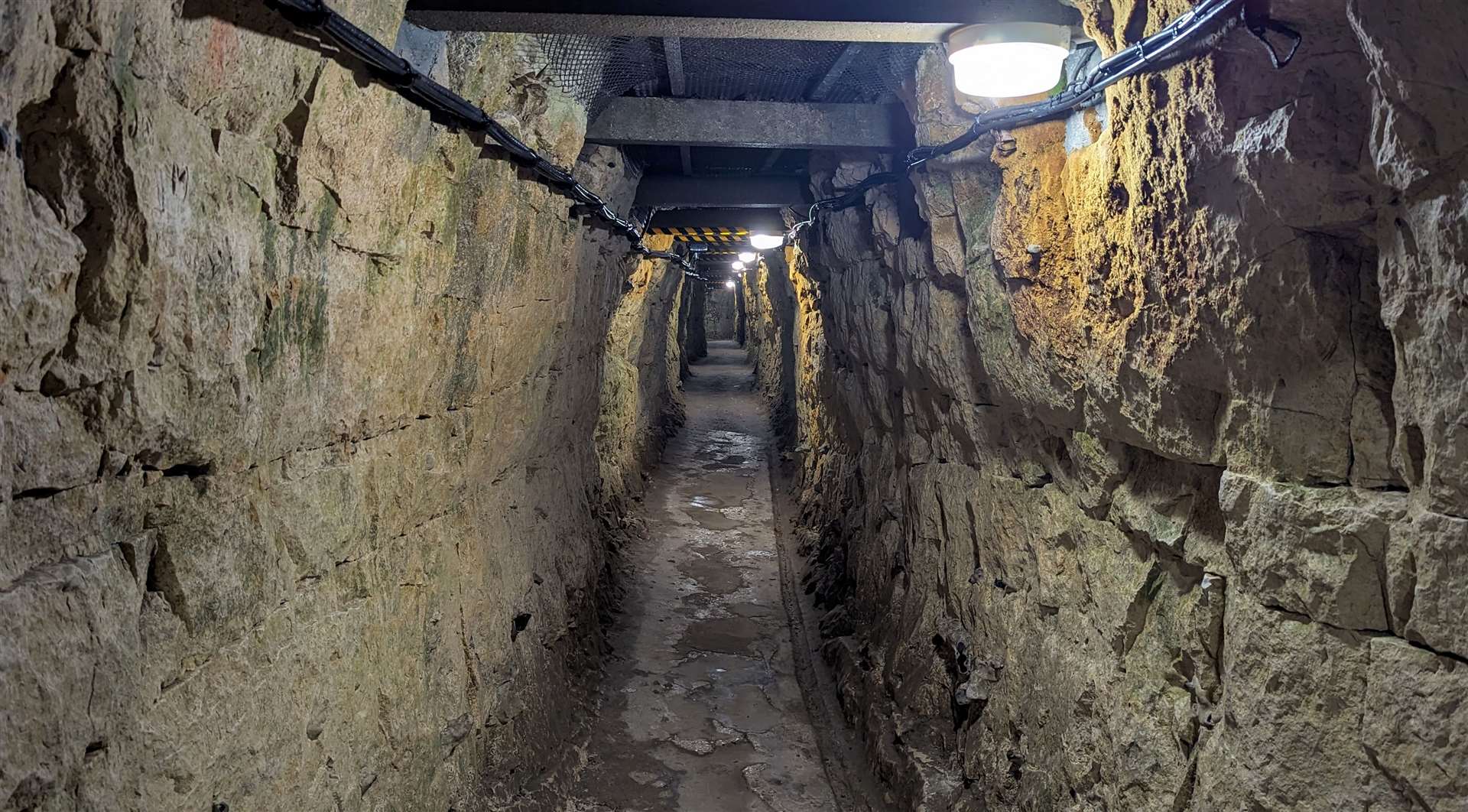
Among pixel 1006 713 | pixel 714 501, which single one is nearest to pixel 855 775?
pixel 1006 713

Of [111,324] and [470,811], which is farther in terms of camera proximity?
[470,811]

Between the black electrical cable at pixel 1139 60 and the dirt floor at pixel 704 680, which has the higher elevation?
the black electrical cable at pixel 1139 60

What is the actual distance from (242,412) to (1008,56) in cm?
314

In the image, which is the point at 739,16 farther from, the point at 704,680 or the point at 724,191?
the point at 724,191

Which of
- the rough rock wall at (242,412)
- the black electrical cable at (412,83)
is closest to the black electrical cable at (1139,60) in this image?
the black electrical cable at (412,83)

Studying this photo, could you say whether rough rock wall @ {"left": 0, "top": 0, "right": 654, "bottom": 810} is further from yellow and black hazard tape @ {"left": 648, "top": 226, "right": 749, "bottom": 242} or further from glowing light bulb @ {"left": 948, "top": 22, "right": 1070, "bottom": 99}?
yellow and black hazard tape @ {"left": 648, "top": 226, "right": 749, "bottom": 242}

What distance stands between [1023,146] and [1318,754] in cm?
290

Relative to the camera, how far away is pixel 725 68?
589 cm

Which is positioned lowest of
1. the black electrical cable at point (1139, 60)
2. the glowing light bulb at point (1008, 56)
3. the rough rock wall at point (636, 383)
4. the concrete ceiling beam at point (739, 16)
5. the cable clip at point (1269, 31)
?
the rough rock wall at point (636, 383)

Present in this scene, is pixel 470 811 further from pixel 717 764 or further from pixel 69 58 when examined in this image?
pixel 69 58

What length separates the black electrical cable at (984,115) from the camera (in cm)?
238

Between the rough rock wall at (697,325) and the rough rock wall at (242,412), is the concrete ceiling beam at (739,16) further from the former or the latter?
the rough rock wall at (697,325)

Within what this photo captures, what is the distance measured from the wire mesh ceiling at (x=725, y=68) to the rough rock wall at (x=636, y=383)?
3972mm

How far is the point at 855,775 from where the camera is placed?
589cm
